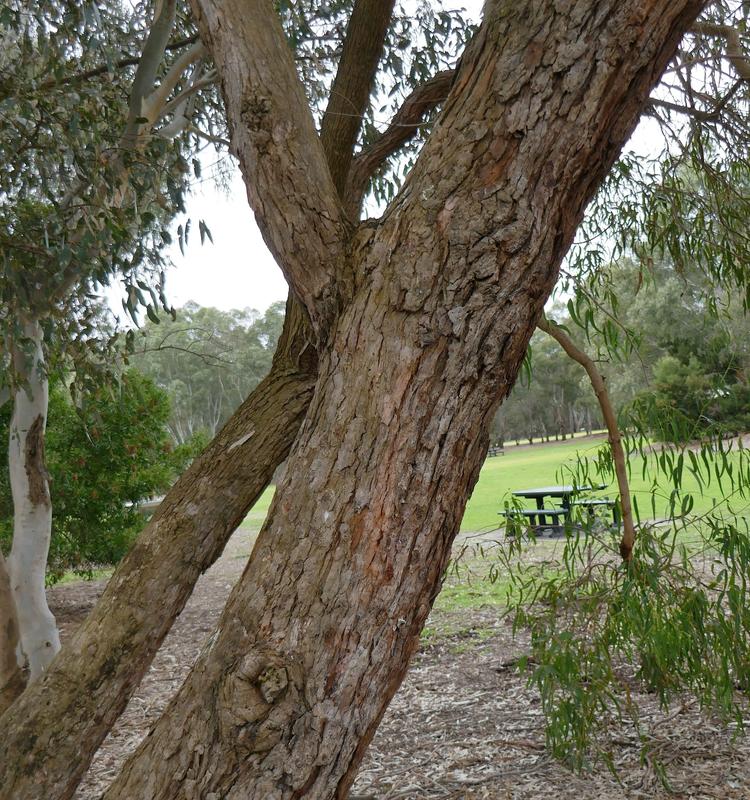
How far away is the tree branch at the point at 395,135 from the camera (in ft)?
7.93

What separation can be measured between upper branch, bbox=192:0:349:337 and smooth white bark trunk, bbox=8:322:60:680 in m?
2.64

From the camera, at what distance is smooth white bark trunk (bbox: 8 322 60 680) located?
386 cm

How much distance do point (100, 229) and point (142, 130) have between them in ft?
2.12

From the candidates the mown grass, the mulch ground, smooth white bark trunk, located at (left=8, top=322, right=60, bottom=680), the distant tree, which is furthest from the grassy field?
the distant tree

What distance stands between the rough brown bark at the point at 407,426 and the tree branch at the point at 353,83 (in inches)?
46.1

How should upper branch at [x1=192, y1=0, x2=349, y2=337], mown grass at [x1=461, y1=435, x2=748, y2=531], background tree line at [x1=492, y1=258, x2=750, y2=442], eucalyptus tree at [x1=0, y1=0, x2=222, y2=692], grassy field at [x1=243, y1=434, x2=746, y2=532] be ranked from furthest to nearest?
grassy field at [x1=243, y1=434, x2=746, y2=532]
mown grass at [x1=461, y1=435, x2=748, y2=531]
eucalyptus tree at [x1=0, y1=0, x2=222, y2=692]
background tree line at [x1=492, y1=258, x2=750, y2=442]
upper branch at [x1=192, y1=0, x2=349, y2=337]

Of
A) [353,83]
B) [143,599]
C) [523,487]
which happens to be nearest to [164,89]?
[353,83]

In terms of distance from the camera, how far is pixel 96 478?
23.8 feet

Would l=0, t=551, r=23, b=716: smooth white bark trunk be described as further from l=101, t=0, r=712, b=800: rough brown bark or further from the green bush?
the green bush

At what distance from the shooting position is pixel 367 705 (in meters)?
1.19

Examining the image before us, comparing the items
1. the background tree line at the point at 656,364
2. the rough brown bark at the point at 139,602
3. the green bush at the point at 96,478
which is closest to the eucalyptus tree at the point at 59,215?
the rough brown bark at the point at 139,602

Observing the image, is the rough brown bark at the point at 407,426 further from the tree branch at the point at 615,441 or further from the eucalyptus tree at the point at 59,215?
the eucalyptus tree at the point at 59,215

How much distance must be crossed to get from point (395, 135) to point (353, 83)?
0.72 ft

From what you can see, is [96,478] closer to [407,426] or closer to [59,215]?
[59,215]
